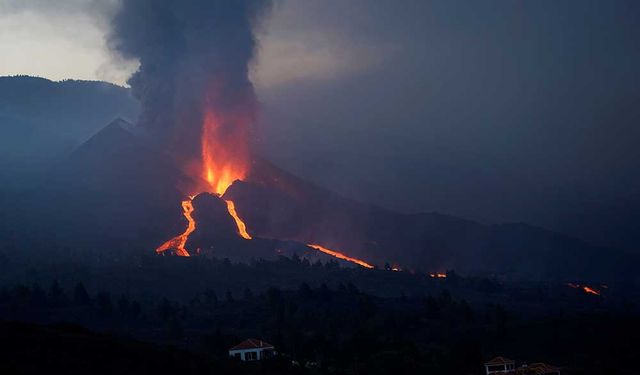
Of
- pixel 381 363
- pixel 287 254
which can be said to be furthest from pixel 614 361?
pixel 287 254

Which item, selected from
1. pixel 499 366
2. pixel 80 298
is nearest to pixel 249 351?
pixel 499 366

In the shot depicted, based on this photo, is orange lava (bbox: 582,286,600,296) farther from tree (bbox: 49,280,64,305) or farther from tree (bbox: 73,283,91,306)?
tree (bbox: 49,280,64,305)

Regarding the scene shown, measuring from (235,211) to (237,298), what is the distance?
45.1 meters

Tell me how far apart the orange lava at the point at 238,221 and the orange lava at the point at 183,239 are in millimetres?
7071

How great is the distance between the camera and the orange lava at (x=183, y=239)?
159125 mm

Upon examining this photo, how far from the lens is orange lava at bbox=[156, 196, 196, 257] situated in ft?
522

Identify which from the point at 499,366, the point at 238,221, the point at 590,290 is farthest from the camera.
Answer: the point at 590,290

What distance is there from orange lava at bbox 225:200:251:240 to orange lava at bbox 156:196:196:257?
7.07 m

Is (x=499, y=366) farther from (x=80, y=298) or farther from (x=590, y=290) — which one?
(x=590, y=290)

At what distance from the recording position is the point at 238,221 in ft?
573

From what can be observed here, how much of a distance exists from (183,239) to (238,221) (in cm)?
1330

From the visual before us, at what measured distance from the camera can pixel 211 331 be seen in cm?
9881

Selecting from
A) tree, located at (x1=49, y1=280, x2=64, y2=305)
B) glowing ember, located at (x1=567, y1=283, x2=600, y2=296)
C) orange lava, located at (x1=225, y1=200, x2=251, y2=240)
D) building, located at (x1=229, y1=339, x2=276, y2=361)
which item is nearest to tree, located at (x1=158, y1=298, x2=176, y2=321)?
tree, located at (x1=49, y1=280, x2=64, y2=305)

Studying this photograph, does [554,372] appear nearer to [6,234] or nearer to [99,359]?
[99,359]
